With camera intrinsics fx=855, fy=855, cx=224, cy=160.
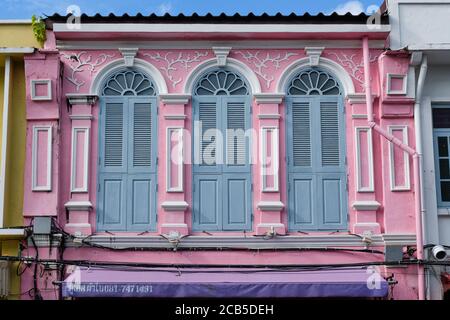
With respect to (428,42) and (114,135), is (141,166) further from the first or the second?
(428,42)

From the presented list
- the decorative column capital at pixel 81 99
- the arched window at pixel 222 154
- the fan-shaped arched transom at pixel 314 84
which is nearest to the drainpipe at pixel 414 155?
the fan-shaped arched transom at pixel 314 84

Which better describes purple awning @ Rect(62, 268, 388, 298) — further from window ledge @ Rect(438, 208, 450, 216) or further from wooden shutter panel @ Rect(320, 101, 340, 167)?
wooden shutter panel @ Rect(320, 101, 340, 167)

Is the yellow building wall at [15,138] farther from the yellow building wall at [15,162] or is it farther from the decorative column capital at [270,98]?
the decorative column capital at [270,98]

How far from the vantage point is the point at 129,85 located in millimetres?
13391

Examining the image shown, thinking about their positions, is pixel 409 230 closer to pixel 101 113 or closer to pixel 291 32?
pixel 291 32

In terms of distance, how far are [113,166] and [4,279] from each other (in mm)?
2312

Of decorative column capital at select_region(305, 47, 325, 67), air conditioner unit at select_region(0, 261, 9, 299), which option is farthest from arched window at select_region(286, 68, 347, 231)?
air conditioner unit at select_region(0, 261, 9, 299)

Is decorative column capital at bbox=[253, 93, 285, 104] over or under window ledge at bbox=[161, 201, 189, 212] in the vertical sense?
over

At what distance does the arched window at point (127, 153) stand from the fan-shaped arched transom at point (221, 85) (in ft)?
2.57

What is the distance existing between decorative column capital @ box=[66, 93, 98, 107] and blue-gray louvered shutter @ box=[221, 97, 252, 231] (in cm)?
201

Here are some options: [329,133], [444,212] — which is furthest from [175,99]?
[444,212]

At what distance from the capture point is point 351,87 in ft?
43.7

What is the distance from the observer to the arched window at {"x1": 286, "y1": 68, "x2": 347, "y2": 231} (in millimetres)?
12953

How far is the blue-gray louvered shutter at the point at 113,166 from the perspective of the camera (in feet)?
42.4
